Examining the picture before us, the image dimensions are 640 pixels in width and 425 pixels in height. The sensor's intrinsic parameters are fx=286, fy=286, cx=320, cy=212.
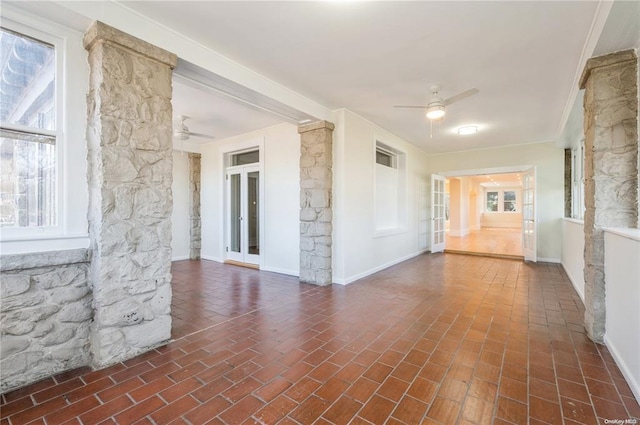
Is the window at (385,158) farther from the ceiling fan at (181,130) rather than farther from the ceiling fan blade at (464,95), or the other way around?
the ceiling fan at (181,130)

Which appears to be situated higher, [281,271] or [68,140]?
[68,140]

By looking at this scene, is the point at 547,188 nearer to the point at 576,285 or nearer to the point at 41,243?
the point at 576,285

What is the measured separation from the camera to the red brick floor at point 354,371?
1.68 m

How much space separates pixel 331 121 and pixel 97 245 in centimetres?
340

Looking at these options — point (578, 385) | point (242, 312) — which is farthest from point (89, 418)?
point (578, 385)

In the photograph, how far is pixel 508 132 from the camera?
5.67 metres

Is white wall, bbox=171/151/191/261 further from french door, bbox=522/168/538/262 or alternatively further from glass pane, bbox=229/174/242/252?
french door, bbox=522/168/538/262

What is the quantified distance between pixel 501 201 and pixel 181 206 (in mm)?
16357

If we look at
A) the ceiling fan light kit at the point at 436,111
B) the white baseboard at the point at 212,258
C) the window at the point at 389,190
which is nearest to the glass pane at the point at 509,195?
the window at the point at 389,190

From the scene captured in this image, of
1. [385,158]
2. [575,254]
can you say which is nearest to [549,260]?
[575,254]

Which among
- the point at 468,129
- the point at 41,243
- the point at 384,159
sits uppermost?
the point at 468,129

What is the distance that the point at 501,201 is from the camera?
52.6 feet

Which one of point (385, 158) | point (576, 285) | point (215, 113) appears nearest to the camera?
point (576, 285)

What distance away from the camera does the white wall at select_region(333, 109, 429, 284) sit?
4.43m
